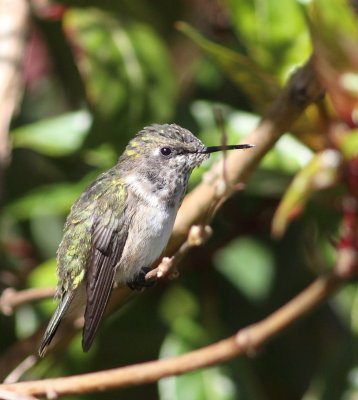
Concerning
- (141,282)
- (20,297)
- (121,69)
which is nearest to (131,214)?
(141,282)

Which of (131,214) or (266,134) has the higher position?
(266,134)

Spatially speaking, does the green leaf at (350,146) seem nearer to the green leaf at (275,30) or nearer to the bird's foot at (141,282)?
the green leaf at (275,30)

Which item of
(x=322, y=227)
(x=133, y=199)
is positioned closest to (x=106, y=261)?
(x=133, y=199)

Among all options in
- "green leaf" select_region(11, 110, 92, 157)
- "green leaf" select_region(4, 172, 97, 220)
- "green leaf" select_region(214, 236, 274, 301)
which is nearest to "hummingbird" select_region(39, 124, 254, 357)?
"green leaf" select_region(4, 172, 97, 220)

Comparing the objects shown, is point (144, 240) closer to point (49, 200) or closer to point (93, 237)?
point (93, 237)

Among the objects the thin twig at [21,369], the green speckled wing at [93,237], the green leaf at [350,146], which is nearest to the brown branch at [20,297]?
the green speckled wing at [93,237]

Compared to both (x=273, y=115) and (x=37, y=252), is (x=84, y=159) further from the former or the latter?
(x=273, y=115)
